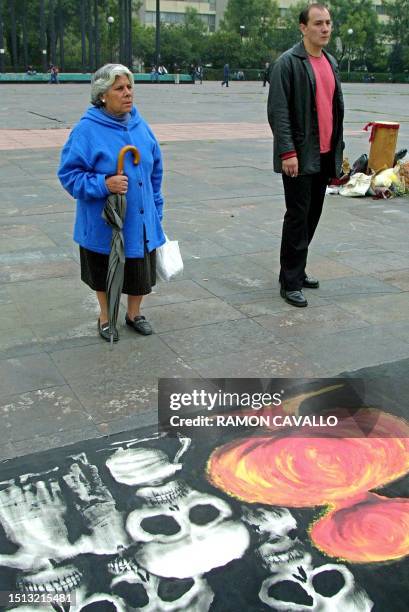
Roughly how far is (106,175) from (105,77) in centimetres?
52

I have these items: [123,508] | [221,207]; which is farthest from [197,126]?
[123,508]

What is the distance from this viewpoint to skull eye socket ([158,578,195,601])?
2.05 metres

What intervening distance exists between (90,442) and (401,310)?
2607mm

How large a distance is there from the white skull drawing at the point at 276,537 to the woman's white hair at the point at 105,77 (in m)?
2.30

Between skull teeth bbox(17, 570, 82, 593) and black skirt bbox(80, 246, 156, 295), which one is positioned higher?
black skirt bbox(80, 246, 156, 295)

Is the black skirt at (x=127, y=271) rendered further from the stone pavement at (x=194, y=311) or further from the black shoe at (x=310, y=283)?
the black shoe at (x=310, y=283)

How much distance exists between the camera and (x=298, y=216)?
4473 millimetres

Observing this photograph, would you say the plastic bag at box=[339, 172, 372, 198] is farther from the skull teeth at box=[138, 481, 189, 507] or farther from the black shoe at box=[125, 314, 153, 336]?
the skull teeth at box=[138, 481, 189, 507]

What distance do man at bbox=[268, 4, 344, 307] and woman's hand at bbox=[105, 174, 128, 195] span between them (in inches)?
48.8

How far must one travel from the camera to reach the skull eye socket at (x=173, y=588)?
2.05 meters

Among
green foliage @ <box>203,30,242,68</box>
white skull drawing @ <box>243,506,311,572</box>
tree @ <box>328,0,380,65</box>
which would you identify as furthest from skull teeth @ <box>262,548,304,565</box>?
green foliage @ <box>203,30,242,68</box>

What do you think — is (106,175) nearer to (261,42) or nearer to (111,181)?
(111,181)

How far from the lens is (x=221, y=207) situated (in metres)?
7.64

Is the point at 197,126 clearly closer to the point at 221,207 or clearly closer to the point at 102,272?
the point at 221,207
